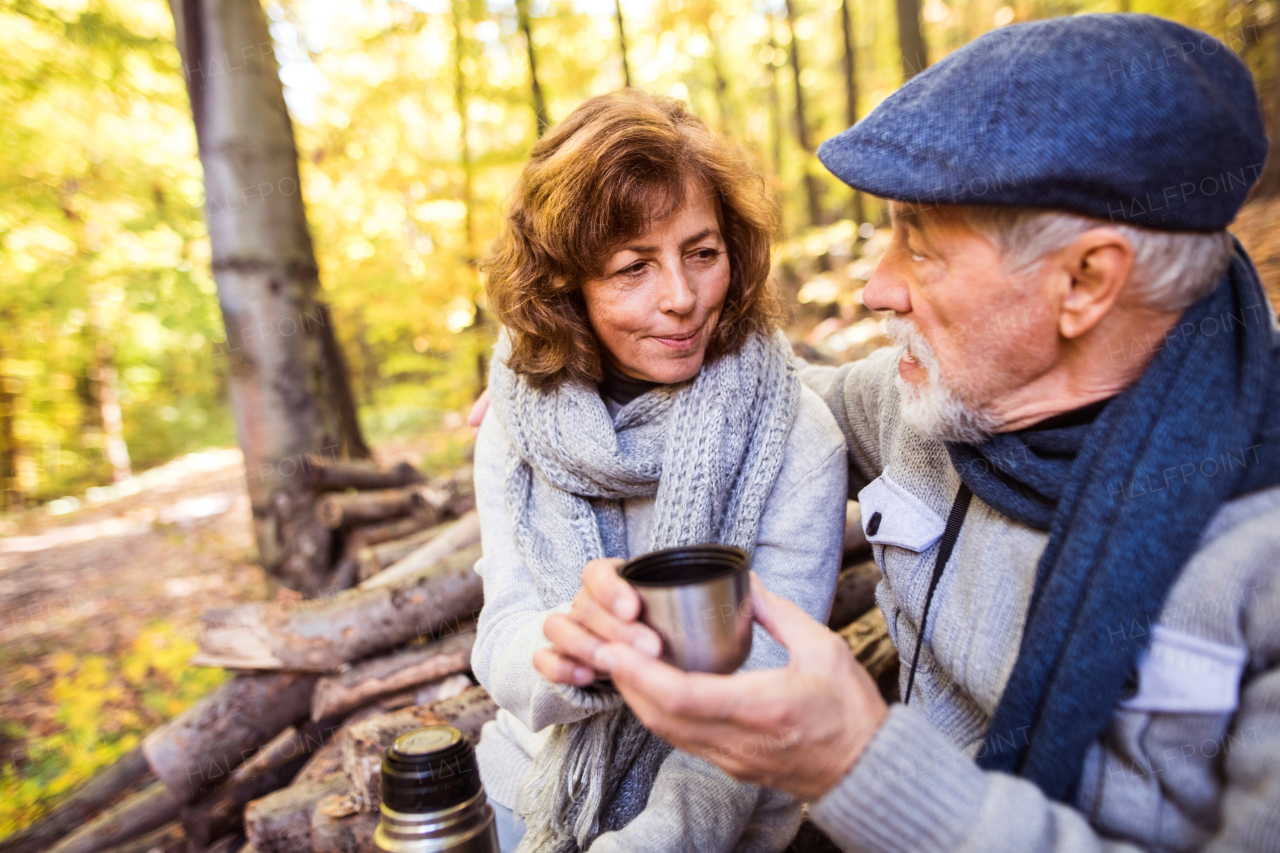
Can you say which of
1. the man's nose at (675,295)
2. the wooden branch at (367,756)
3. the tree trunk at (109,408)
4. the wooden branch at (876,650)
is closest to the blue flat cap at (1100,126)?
the man's nose at (675,295)

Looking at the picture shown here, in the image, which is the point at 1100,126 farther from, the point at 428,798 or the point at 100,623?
the point at 100,623

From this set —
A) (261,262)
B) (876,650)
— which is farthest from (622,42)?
(876,650)

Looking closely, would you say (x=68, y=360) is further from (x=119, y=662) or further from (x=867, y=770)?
(x=867, y=770)

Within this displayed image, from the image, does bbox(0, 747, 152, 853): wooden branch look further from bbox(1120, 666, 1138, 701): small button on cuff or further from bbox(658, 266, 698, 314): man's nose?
bbox(1120, 666, 1138, 701): small button on cuff

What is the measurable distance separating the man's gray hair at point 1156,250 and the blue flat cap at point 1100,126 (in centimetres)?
2

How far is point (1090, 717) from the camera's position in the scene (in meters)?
1.30

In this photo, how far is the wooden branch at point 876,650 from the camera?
272 cm

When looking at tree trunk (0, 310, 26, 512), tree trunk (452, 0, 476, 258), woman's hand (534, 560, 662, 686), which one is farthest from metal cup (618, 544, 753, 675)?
tree trunk (0, 310, 26, 512)

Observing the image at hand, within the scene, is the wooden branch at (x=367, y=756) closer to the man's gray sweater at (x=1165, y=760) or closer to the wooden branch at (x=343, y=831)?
the wooden branch at (x=343, y=831)

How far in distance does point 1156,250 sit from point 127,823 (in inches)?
170

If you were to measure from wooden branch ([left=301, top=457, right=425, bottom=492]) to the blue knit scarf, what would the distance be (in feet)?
14.4

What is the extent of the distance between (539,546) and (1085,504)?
1.37 meters

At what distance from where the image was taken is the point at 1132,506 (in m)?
1.27

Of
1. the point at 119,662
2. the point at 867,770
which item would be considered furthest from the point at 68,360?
the point at 867,770
